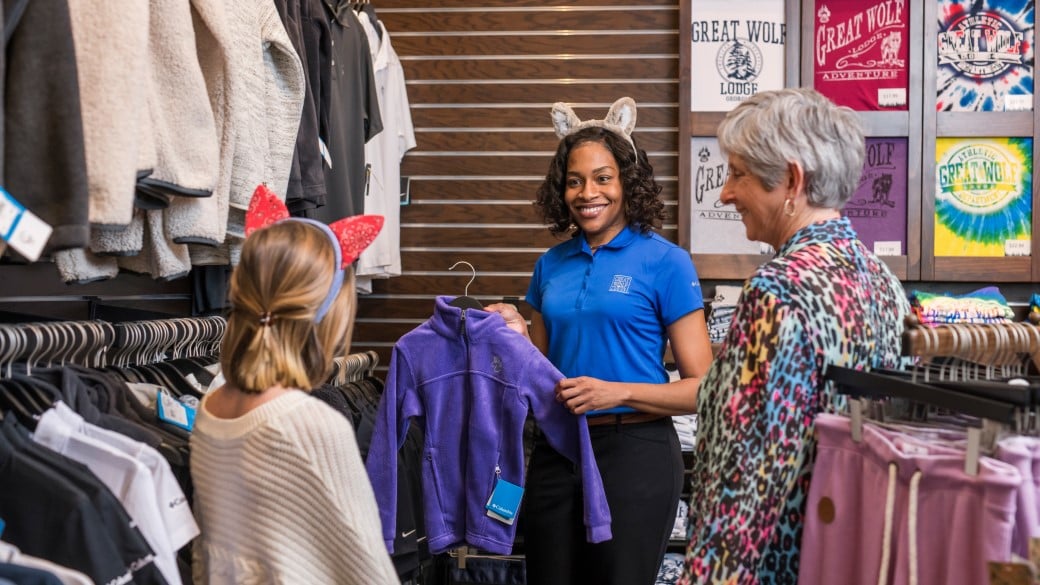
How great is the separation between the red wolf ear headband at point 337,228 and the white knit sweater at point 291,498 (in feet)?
0.68

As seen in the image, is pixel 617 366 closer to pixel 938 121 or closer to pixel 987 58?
pixel 938 121

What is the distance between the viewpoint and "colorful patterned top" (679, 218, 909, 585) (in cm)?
171

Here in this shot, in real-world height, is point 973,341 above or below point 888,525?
above

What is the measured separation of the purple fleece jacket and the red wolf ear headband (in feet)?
3.07

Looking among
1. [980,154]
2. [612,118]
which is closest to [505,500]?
[612,118]

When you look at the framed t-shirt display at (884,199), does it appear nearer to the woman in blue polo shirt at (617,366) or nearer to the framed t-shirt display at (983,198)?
the framed t-shirt display at (983,198)

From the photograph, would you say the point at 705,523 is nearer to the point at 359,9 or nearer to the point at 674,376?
the point at 674,376

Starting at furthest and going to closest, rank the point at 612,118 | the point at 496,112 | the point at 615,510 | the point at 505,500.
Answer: the point at 496,112 < the point at 612,118 < the point at 505,500 < the point at 615,510

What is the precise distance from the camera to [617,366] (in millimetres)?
2777

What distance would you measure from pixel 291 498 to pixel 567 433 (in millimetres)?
1090

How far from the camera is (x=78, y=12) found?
6.50 ft

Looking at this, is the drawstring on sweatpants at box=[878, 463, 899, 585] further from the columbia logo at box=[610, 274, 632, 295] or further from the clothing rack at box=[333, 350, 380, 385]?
the clothing rack at box=[333, 350, 380, 385]

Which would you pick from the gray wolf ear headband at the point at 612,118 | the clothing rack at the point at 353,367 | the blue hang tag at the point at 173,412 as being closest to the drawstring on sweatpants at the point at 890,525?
the blue hang tag at the point at 173,412

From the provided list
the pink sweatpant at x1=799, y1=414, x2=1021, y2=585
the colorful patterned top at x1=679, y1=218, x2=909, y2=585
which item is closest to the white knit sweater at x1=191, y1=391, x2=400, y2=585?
the colorful patterned top at x1=679, y1=218, x2=909, y2=585
